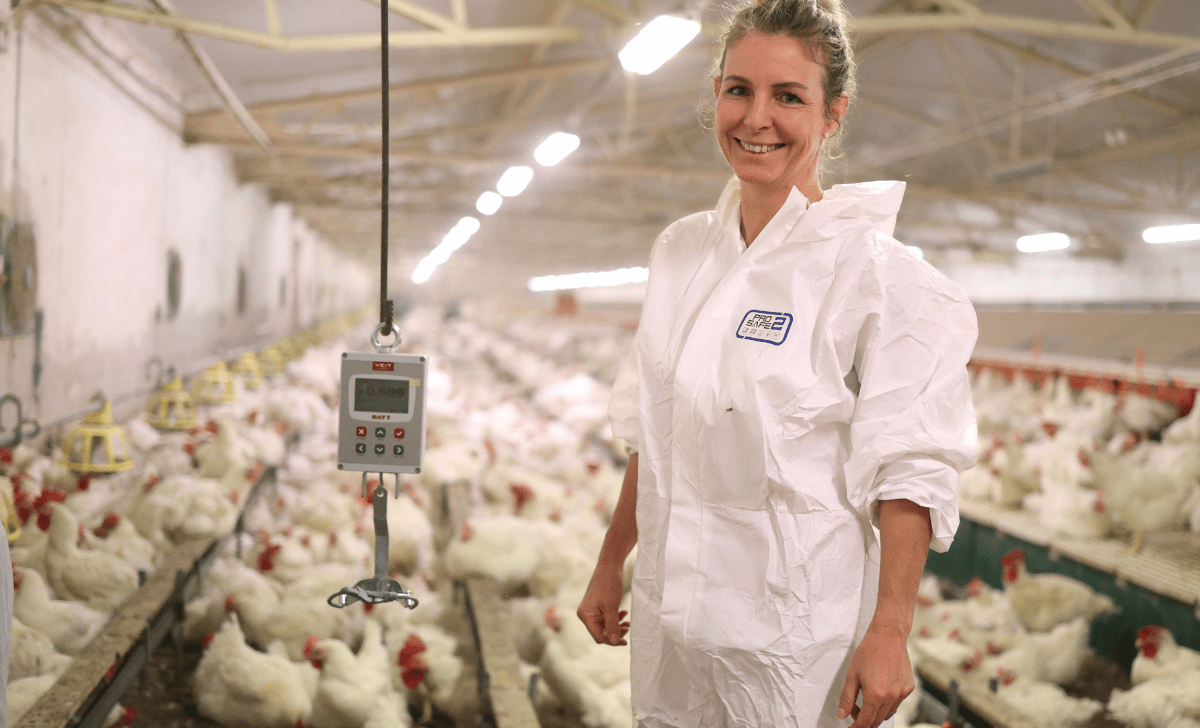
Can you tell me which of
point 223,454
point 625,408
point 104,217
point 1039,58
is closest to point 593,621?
point 625,408

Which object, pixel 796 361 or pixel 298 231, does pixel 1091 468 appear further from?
pixel 298 231

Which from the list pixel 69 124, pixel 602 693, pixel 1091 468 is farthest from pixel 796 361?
pixel 69 124

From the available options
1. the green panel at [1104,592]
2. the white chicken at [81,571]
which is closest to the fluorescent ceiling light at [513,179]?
the green panel at [1104,592]

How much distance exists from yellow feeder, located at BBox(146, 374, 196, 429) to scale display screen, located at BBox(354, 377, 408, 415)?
4235 millimetres

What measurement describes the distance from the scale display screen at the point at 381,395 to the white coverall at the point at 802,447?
0.56 meters

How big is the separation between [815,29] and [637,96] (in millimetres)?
7957

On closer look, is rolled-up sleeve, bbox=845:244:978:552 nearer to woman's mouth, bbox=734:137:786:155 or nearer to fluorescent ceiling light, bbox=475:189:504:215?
woman's mouth, bbox=734:137:786:155

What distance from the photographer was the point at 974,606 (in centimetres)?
394

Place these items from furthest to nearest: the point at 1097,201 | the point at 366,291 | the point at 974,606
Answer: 1. the point at 366,291
2. the point at 1097,201
3. the point at 974,606

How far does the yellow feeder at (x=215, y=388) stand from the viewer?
619cm

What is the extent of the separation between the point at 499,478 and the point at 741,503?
3988mm

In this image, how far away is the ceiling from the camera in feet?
16.2

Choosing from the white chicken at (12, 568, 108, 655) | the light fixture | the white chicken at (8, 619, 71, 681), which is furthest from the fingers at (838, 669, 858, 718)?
the light fixture

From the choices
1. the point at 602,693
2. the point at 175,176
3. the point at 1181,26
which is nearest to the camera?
the point at 602,693
